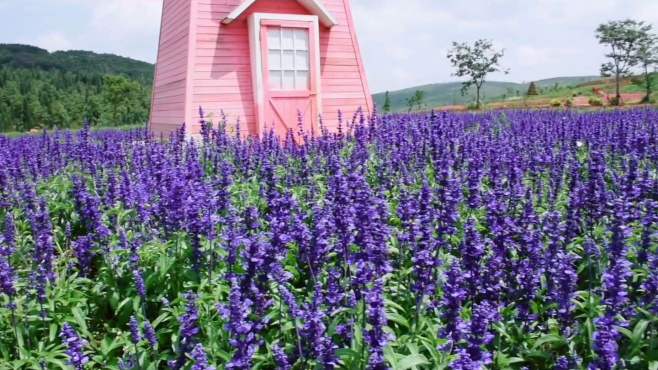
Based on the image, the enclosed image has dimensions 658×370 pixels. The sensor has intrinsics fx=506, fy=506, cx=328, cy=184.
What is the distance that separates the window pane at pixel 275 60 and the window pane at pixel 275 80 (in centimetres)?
12

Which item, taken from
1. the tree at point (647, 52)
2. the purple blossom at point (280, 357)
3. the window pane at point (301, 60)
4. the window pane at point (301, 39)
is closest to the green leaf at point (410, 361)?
the purple blossom at point (280, 357)

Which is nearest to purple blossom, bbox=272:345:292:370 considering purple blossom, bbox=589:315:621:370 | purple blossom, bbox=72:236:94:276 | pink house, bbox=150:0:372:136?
purple blossom, bbox=589:315:621:370

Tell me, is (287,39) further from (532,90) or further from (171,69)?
(532,90)

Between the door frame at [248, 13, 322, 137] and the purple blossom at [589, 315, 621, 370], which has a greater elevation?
the door frame at [248, 13, 322, 137]

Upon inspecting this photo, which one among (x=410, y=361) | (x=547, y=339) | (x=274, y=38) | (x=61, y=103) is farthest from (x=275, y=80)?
(x=61, y=103)

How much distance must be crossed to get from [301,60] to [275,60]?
734mm

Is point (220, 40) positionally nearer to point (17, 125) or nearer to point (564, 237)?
point (564, 237)

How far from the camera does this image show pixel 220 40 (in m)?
13.1

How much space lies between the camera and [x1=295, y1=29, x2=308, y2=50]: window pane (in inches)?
531

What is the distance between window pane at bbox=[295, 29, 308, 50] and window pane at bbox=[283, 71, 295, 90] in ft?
2.33

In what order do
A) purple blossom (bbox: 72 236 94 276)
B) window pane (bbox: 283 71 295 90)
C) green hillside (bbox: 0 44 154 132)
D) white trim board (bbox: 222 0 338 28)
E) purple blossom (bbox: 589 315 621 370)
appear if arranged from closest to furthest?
purple blossom (bbox: 589 315 621 370) < purple blossom (bbox: 72 236 94 276) < white trim board (bbox: 222 0 338 28) < window pane (bbox: 283 71 295 90) < green hillside (bbox: 0 44 154 132)

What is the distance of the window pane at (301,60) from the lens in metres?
13.5

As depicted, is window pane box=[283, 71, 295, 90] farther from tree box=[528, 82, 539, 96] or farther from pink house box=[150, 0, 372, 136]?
tree box=[528, 82, 539, 96]

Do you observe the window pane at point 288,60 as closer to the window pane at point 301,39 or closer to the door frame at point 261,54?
the window pane at point 301,39
